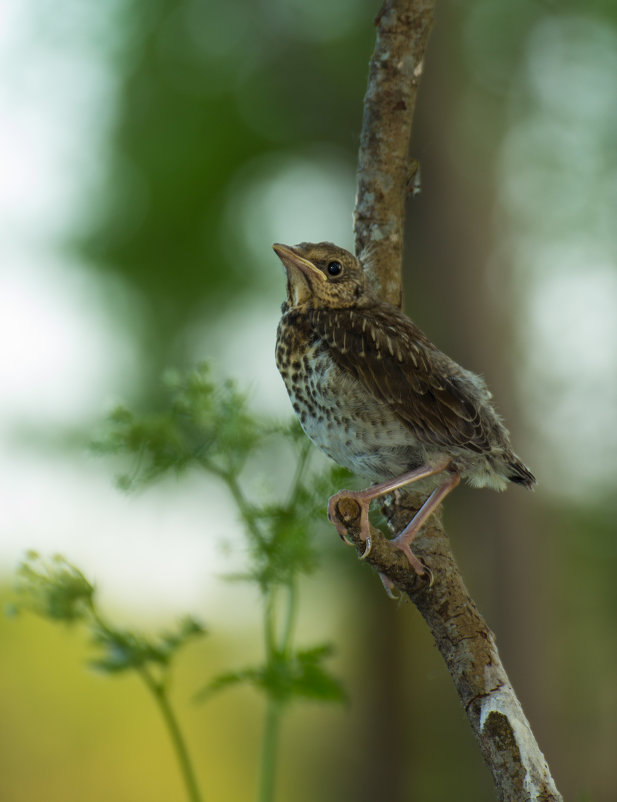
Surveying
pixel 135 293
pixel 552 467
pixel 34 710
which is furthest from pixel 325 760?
pixel 135 293

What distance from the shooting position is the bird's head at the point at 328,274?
3.67ft

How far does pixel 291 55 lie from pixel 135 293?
167cm

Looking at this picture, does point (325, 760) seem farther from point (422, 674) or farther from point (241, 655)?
point (241, 655)

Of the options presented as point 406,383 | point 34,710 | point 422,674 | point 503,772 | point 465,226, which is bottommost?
point 422,674

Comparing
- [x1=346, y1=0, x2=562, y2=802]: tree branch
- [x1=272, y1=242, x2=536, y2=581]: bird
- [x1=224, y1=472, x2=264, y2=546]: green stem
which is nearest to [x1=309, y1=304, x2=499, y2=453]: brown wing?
[x1=272, y1=242, x2=536, y2=581]: bird

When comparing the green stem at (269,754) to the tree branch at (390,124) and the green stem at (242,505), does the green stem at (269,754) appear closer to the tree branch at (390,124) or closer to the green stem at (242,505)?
the green stem at (242,505)

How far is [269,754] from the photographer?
105cm

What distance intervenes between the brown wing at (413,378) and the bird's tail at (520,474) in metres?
0.04

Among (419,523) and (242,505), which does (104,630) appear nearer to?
(242,505)

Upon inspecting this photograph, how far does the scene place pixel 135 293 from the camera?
5.30m

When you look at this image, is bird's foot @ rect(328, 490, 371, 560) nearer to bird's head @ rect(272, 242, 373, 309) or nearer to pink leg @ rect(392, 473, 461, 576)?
pink leg @ rect(392, 473, 461, 576)

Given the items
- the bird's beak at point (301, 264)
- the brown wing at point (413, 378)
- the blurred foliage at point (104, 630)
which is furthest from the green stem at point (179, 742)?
the bird's beak at point (301, 264)

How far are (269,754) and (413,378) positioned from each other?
1.61ft

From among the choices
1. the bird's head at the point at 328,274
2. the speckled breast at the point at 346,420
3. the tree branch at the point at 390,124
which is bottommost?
the speckled breast at the point at 346,420
